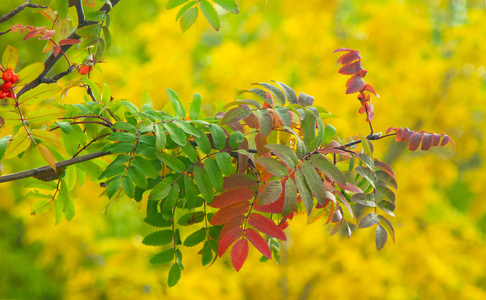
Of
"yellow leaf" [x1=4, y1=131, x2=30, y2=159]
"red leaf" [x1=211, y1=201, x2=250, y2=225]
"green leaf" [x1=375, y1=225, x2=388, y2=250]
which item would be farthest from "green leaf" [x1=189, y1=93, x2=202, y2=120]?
"green leaf" [x1=375, y1=225, x2=388, y2=250]

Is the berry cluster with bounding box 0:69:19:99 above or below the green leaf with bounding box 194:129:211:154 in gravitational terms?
above

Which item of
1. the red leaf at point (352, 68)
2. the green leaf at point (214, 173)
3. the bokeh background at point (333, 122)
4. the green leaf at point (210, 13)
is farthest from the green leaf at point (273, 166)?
the bokeh background at point (333, 122)

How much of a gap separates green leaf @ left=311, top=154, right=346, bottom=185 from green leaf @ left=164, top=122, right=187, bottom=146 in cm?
23

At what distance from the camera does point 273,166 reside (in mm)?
812

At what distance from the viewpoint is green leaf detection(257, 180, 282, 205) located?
79 cm

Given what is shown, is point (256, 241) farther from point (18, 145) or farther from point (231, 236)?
point (18, 145)

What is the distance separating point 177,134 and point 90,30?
13.1 inches

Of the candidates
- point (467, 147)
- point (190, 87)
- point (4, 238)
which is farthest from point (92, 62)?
point (4, 238)

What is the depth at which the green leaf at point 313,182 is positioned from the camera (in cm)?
80

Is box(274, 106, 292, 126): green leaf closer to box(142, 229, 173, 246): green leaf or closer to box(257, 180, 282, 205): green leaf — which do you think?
box(257, 180, 282, 205): green leaf

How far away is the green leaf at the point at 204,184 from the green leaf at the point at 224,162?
0.04 meters

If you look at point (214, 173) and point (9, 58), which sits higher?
point (9, 58)

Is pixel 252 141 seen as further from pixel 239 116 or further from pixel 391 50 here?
pixel 391 50

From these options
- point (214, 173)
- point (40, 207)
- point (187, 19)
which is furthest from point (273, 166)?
point (40, 207)
